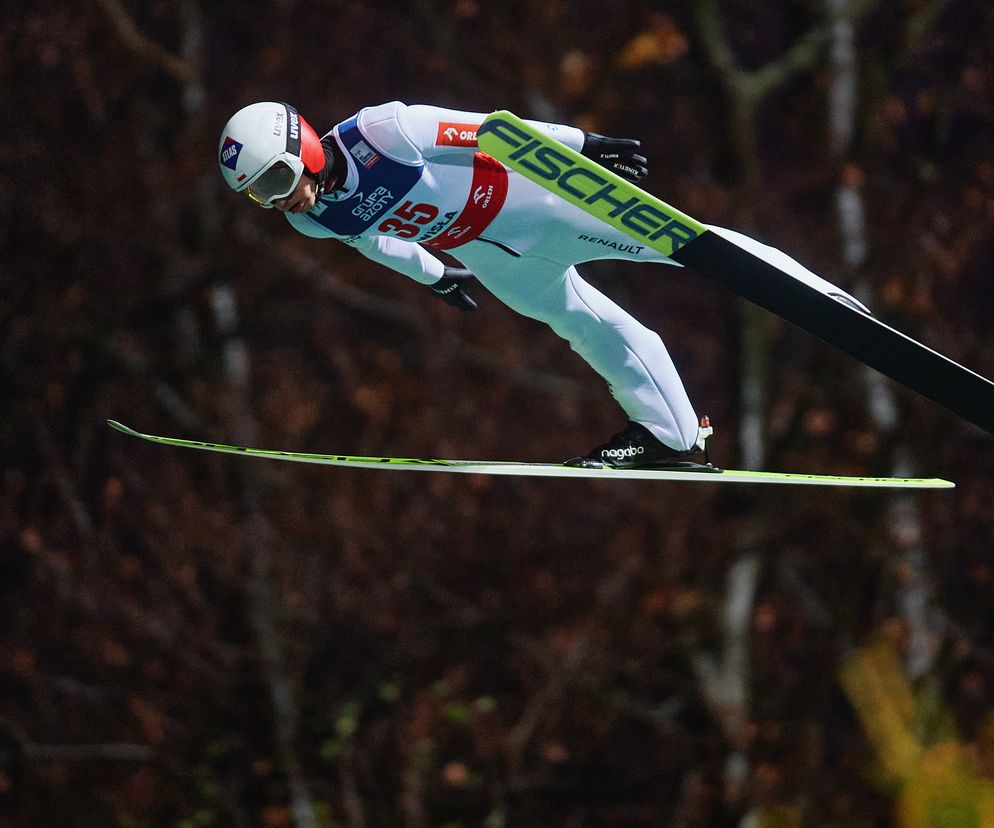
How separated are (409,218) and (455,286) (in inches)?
27.5

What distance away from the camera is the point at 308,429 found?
59.9ft

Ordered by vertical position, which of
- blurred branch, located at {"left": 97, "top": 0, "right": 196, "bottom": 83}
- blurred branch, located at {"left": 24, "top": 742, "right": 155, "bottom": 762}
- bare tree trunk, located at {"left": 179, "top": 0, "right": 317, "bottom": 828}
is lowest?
blurred branch, located at {"left": 24, "top": 742, "right": 155, "bottom": 762}

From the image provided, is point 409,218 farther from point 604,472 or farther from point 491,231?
point 604,472

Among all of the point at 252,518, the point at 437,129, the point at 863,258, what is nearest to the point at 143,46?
the point at 252,518

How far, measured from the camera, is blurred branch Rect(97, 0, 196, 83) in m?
17.2

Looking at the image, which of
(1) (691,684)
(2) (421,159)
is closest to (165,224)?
(1) (691,684)

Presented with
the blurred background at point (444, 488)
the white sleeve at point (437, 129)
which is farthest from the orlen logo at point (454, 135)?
the blurred background at point (444, 488)

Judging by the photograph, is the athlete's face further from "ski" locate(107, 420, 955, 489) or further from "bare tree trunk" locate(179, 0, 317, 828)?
"bare tree trunk" locate(179, 0, 317, 828)

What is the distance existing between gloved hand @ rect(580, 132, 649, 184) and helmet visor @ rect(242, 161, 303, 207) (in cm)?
107

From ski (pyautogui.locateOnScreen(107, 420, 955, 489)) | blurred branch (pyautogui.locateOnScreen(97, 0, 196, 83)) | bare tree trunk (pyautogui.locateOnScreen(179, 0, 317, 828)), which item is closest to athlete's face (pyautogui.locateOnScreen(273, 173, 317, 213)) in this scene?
ski (pyautogui.locateOnScreen(107, 420, 955, 489))

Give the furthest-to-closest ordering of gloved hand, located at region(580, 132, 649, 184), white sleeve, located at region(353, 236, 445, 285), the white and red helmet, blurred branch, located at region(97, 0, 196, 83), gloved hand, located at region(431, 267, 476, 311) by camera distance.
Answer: blurred branch, located at region(97, 0, 196, 83) → gloved hand, located at region(431, 267, 476, 311) → white sleeve, located at region(353, 236, 445, 285) → gloved hand, located at region(580, 132, 649, 184) → the white and red helmet

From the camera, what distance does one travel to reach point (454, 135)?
567 centimetres

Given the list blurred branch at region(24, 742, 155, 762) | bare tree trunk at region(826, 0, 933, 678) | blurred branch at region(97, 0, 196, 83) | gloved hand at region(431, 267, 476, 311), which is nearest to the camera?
gloved hand at region(431, 267, 476, 311)

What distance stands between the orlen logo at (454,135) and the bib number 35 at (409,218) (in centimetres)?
23
